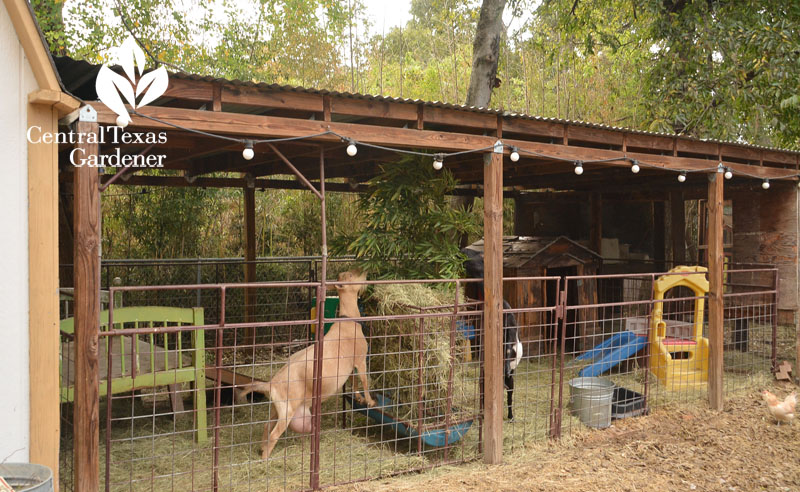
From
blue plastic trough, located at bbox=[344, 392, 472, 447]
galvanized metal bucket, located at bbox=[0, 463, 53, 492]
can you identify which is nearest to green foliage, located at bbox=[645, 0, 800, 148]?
blue plastic trough, located at bbox=[344, 392, 472, 447]

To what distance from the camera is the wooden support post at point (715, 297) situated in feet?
24.3

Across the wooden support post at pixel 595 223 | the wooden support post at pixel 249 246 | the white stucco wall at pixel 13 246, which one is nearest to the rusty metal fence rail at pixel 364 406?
the white stucco wall at pixel 13 246

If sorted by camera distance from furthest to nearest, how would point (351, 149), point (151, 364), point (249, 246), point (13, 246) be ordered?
point (249, 246)
point (151, 364)
point (351, 149)
point (13, 246)

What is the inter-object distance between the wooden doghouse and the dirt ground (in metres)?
2.28

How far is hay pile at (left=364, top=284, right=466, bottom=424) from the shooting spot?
5.55m

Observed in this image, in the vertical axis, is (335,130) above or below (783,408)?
above

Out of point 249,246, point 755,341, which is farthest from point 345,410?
point 755,341

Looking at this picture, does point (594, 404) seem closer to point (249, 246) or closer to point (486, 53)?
point (249, 246)

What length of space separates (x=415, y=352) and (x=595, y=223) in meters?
6.87

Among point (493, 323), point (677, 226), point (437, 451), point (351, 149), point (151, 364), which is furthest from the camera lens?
point (677, 226)

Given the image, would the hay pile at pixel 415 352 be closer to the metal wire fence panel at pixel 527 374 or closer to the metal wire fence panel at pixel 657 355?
the metal wire fence panel at pixel 527 374

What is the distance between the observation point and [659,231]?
1216 centimetres

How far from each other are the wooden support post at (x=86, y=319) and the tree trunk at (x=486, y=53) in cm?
903

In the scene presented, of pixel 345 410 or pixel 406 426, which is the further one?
pixel 406 426
